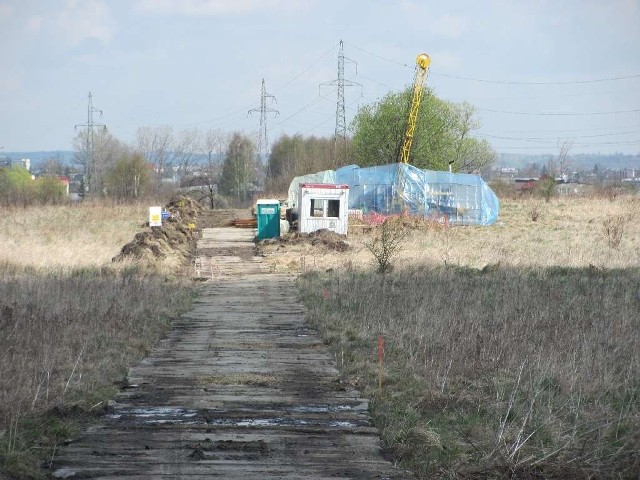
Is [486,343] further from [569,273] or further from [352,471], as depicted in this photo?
[569,273]

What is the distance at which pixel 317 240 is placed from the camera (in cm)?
3641

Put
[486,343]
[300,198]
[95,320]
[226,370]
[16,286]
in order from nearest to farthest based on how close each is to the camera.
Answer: [226,370] < [486,343] < [95,320] < [16,286] < [300,198]

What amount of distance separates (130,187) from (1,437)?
8456 centimetres

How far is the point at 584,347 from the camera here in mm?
12953

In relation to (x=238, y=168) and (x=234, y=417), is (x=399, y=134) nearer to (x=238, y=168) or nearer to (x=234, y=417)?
(x=238, y=168)

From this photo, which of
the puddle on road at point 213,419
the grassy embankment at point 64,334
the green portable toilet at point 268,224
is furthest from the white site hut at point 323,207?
the puddle on road at point 213,419

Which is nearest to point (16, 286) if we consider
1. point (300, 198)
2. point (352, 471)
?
point (352, 471)

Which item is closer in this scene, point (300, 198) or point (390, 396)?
point (390, 396)

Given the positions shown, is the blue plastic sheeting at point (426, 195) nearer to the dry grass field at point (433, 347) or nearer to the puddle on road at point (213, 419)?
the dry grass field at point (433, 347)

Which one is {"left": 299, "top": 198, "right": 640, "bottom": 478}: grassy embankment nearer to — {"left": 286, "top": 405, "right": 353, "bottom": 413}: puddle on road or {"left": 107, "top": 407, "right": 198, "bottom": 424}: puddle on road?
{"left": 286, "top": 405, "right": 353, "bottom": 413}: puddle on road

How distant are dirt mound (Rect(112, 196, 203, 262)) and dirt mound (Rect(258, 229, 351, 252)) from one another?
3569mm

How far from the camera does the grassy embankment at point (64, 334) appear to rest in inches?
336

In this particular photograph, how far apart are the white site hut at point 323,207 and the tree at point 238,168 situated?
5579 centimetres

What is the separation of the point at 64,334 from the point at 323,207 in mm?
28677
